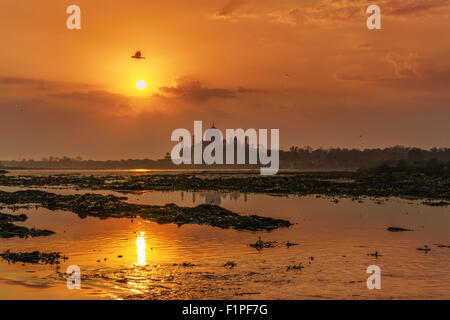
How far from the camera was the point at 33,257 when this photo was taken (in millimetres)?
18719

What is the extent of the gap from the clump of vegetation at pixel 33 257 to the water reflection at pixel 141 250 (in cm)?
306

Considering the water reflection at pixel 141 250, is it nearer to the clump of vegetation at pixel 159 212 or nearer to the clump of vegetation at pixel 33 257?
the clump of vegetation at pixel 33 257

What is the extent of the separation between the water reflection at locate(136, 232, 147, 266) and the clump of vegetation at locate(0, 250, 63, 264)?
10.0ft

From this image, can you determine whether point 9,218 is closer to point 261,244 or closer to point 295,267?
point 261,244

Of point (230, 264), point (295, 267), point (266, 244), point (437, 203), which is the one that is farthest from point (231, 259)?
point (437, 203)

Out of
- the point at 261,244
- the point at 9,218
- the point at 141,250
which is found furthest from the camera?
the point at 9,218

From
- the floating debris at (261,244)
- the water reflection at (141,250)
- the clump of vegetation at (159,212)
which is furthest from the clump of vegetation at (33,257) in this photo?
the clump of vegetation at (159,212)

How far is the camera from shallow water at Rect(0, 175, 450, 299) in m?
14.4

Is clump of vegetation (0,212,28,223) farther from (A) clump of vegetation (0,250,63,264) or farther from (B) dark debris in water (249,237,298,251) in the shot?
(B) dark debris in water (249,237,298,251)

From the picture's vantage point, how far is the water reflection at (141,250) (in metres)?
18.4

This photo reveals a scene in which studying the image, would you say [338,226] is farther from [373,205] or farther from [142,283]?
[142,283]

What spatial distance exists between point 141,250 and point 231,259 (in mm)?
4431

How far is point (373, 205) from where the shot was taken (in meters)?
41.8

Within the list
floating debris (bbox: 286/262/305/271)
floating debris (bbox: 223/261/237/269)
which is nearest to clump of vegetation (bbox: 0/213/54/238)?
floating debris (bbox: 223/261/237/269)
